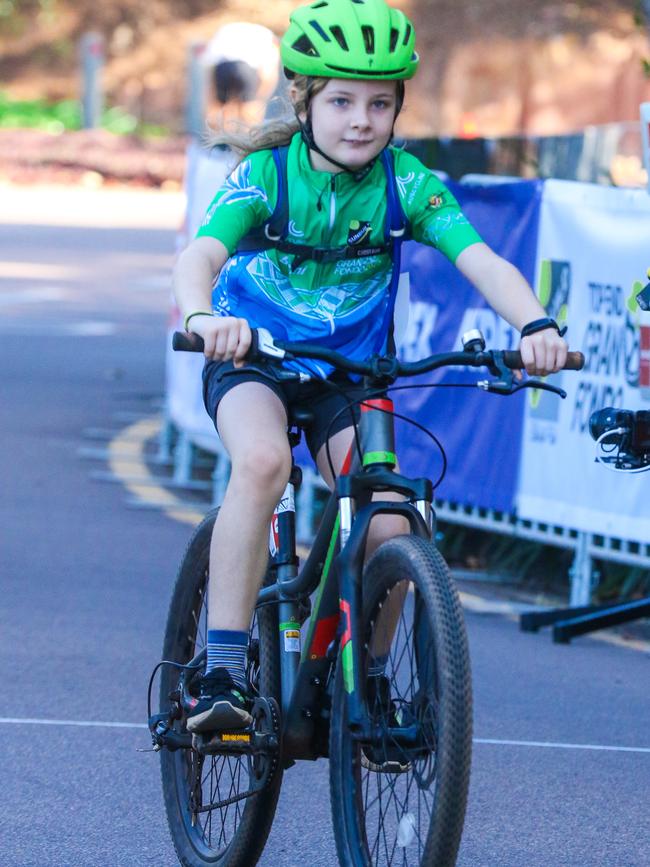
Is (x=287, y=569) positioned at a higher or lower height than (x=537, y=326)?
lower

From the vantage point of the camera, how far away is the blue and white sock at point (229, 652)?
430 cm

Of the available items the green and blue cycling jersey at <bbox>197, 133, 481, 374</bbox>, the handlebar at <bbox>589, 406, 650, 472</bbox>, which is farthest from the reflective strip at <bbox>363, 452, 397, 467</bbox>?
the handlebar at <bbox>589, 406, 650, 472</bbox>

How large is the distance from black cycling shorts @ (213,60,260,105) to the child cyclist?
20.4m

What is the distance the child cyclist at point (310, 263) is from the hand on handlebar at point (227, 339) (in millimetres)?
140

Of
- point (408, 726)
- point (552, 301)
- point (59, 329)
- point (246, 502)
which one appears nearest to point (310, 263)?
point (246, 502)

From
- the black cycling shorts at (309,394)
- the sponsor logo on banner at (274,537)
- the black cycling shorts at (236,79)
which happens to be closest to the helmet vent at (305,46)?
the black cycling shorts at (309,394)

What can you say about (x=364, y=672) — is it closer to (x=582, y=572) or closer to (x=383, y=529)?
(x=383, y=529)

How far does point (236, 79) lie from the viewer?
27969 mm

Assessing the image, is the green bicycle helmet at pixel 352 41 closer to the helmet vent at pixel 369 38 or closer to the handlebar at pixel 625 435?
the helmet vent at pixel 369 38

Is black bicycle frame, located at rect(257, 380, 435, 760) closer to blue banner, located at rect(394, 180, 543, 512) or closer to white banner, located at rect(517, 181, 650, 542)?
white banner, located at rect(517, 181, 650, 542)

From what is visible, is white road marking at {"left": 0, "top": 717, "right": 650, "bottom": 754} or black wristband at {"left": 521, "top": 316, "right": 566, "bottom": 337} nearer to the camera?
→ black wristband at {"left": 521, "top": 316, "right": 566, "bottom": 337}

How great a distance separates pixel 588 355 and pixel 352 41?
3780 mm

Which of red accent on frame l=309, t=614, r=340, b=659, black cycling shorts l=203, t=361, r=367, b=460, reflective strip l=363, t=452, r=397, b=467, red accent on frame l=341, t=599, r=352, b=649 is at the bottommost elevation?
red accent on frame l=309, t=614, r=340, b=659

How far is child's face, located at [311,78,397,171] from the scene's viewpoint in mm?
4379
